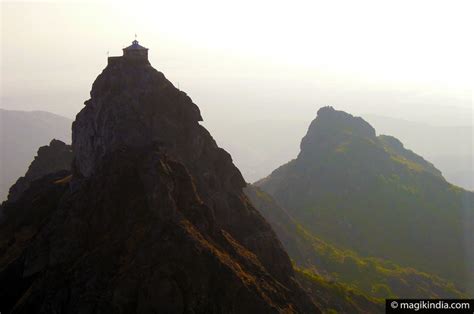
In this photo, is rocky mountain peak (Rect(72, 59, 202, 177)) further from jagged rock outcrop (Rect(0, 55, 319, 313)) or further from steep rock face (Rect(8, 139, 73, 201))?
steep rock face (Rect(8, 139, 73, 201))

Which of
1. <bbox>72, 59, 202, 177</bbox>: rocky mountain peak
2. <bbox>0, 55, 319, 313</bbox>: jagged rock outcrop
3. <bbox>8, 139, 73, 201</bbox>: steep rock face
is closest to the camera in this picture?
<bbox>0, 55, 319, 313</bbox>: jagged rock outcrop

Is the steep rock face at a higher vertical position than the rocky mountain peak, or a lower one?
lower

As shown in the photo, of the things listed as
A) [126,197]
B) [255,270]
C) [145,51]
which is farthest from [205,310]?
[145,51]

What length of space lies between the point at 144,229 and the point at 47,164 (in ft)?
312

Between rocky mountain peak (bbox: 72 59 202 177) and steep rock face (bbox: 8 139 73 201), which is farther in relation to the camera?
steep rock face (bbox: 8 139 73 201)

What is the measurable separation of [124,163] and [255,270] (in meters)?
32.8

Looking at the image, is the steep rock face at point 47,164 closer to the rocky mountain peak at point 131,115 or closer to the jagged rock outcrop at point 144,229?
the jagged rock outcrop at point 144,229

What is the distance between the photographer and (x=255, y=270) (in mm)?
94812

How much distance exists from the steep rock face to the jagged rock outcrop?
40.2 m

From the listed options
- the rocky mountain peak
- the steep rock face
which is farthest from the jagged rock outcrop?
the steep rock face

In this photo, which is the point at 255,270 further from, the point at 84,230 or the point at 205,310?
the point at 84,230

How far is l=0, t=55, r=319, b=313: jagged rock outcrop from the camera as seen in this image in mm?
79938

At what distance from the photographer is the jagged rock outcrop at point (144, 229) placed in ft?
262

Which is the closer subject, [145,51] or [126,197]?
[126,197]
